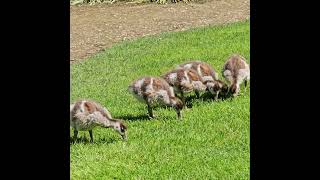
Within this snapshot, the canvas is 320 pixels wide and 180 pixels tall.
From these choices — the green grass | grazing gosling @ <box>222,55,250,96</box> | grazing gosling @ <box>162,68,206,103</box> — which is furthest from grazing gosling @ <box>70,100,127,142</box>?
grazing gosling @ <box>222,55,250,96</box>

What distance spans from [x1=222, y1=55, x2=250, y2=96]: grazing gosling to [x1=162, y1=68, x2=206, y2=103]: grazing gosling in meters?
0.53

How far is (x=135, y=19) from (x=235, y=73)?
11173 millimetres

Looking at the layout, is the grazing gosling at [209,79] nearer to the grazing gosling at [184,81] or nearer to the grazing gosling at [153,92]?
the grazing gosling at [184,81]

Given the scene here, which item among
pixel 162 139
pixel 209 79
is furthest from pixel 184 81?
pixel 162 139

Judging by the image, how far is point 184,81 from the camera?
31.4 ft

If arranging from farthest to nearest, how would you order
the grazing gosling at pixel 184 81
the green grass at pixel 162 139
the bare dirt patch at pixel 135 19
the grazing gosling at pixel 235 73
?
the bare dirt patch at pixel 135 19 → the grazing gosling at pixel 235 73 → the grazing gosling at pixel 184 81 → the green grass at pixel 162 139

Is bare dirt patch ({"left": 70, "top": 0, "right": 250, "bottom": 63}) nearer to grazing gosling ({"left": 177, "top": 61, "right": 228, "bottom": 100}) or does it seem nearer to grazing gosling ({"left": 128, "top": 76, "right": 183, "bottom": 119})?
grazing gosling ({"left": 177, "top": 61, "right": 228, "bottom": 100})

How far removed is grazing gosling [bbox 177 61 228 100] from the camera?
965 centimetres

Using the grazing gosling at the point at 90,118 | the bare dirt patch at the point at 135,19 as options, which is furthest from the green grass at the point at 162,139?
the bare dirt patch at the point at 135,19

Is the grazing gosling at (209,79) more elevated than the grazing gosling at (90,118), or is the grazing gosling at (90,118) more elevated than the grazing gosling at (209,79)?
the grazing gosling at (209,79)

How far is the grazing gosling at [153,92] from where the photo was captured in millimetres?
8852

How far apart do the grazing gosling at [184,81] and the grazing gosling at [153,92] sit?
1.82 ft
